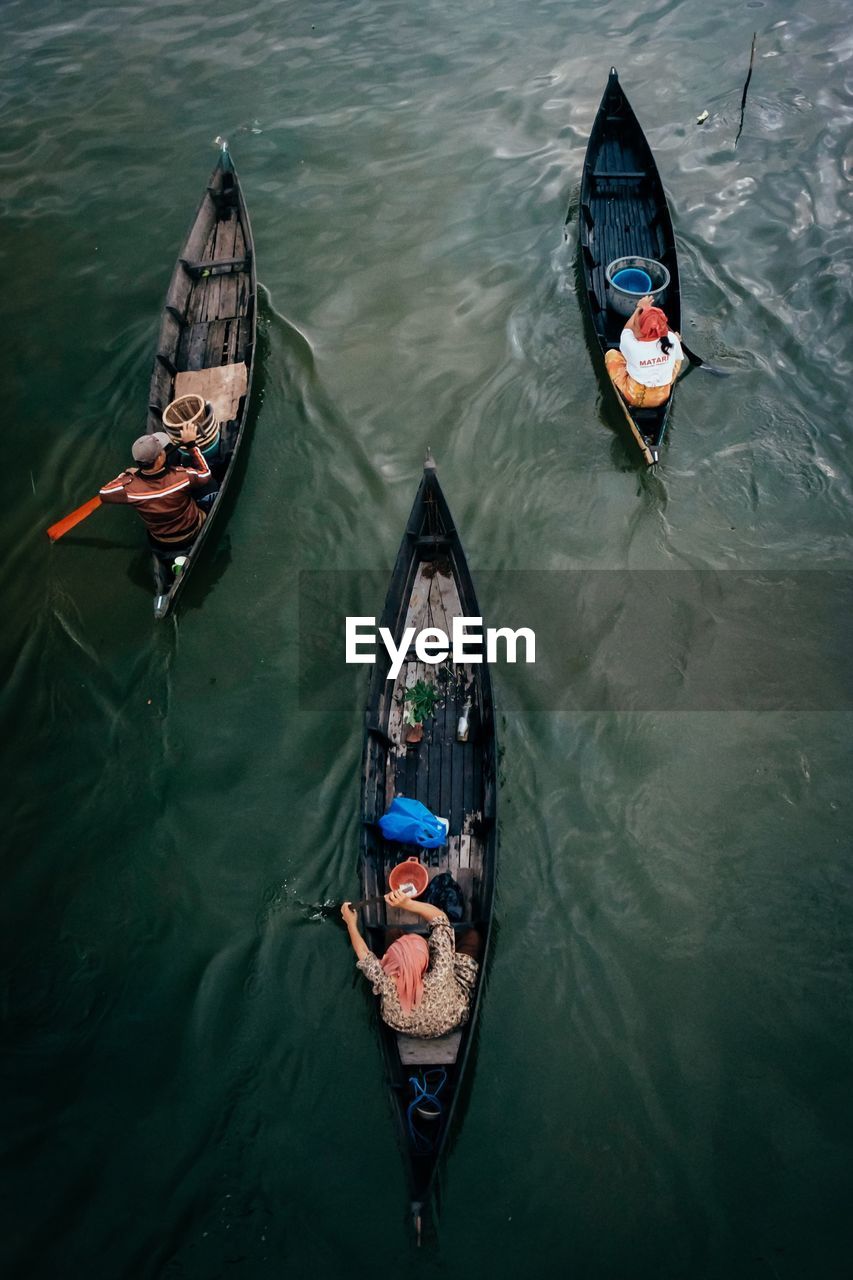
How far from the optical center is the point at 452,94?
50.7ft

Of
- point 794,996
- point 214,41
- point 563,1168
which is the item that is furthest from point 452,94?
point 563,1168

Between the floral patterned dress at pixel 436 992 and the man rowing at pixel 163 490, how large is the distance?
5428 mm

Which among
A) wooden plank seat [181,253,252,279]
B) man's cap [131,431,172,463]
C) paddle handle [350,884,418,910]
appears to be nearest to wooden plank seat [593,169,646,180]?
wooden plank seat [181,253,252,279]

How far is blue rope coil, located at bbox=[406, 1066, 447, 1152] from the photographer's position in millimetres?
6059

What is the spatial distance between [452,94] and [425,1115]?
17.1 m

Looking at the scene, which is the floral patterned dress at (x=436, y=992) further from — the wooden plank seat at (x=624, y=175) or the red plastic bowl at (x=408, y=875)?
the wooden plank seat at (x=624, y=175)

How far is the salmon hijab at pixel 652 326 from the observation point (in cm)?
983

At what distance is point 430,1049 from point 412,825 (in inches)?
72.3

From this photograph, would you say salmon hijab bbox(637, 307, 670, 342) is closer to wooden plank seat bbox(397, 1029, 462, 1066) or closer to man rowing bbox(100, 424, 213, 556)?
man rowing bbox(100, 424, 213, 556)

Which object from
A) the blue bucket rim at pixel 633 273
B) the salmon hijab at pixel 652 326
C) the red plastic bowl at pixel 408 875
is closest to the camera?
the red plastic bowl at pixel 408 875

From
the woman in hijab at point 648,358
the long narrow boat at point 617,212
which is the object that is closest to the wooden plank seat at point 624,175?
the long narrow boat at point 617,212

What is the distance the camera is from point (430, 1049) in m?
6.56

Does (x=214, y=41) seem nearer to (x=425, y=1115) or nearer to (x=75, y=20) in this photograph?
(x=75, y=20)

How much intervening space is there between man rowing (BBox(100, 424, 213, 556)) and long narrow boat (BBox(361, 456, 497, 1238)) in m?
2.71
